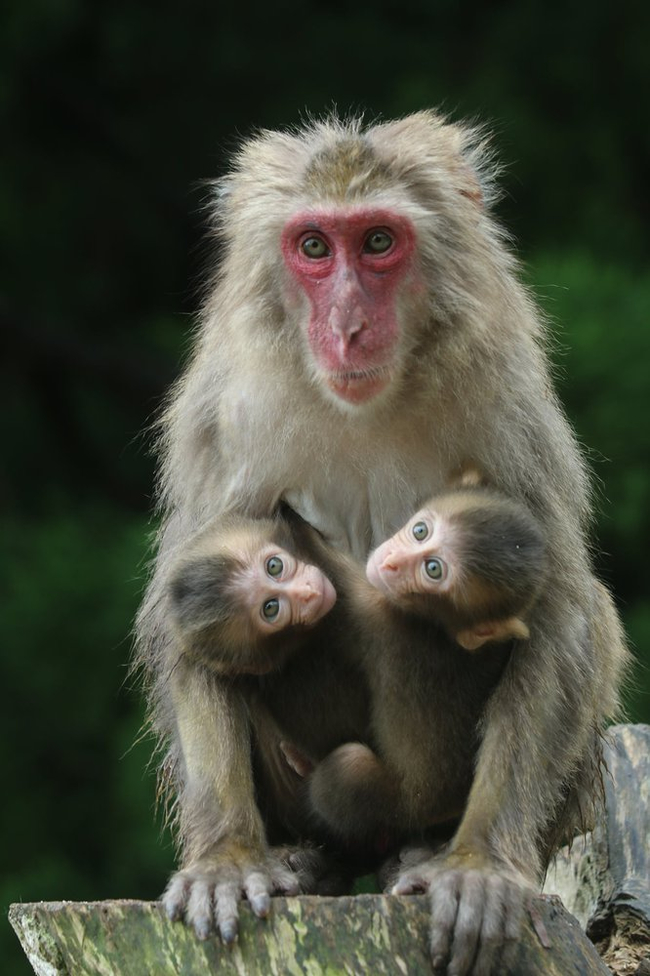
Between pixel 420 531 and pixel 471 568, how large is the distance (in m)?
0.21

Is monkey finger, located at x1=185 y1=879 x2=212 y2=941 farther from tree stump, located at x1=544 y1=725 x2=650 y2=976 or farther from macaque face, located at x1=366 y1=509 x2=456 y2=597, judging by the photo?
tree stump, located at x1=544 y1=725 x2=650 y2=976

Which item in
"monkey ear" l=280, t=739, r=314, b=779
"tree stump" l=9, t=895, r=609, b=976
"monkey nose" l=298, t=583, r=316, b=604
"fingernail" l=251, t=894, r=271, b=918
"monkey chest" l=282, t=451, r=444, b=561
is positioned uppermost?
"monkey chest" l=282, t=451, r=444, b=561

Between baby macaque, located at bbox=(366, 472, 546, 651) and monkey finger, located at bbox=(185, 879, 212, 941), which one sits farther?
baby macaque, located at bbox=(366, 472, 546, 651)

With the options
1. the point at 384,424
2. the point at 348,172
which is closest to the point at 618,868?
the point at 384,424

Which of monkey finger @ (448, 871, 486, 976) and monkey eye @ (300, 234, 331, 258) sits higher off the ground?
monkey eye @ (300, 234, 331, 258)

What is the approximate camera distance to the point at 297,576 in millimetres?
4785

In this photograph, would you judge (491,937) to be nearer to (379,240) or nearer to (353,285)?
(353,285)

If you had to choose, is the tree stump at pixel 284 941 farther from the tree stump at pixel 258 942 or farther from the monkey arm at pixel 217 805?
the monkey arm at pixel 217 805

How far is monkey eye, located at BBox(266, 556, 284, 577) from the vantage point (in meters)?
4.78

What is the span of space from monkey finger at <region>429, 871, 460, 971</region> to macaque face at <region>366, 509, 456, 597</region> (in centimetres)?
80

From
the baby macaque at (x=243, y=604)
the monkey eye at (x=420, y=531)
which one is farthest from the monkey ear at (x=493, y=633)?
the baby macaque at (x=243, y=604)

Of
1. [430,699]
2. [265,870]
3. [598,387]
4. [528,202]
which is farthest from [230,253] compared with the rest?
[528,202]

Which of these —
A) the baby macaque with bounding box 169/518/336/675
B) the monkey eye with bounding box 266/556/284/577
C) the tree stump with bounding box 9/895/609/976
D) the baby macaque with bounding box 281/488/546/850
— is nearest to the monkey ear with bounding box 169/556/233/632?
the baby macaque with bounding box 169/518/336/675

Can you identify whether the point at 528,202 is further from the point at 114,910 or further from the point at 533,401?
the point at 114,910
